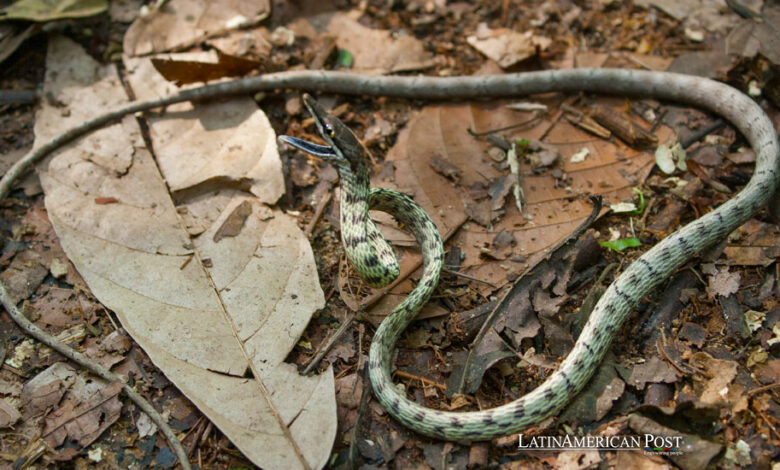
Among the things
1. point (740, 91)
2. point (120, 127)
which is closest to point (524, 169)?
A: point (740, 91)

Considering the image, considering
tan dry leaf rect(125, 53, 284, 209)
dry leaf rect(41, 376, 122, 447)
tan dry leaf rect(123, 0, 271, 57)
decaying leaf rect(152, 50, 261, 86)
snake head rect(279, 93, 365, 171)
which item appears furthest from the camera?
tan dry leaf rect(123, 0, 271, 57)

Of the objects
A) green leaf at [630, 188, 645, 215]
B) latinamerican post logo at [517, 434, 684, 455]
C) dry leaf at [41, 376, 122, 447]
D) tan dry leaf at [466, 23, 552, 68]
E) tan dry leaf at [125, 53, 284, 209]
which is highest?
tan dry leaf at [466, 23, 552, 68]

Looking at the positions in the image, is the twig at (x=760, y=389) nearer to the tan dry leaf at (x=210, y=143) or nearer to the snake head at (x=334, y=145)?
the snake head at (x=334, y=145)

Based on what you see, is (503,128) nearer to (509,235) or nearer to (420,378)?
(509,235)

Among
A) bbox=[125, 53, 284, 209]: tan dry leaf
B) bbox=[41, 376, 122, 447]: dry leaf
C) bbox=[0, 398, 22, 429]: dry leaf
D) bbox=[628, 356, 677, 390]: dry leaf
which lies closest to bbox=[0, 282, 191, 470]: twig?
bbox=[41, 376, 122, 447]: dry leaf

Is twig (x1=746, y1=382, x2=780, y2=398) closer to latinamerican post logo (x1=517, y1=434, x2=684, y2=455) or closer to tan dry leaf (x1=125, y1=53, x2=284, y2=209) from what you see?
latinamerican post logo (x1=517, y1=434, x2=684, y2=455)

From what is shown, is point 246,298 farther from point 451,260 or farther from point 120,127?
point 120,127

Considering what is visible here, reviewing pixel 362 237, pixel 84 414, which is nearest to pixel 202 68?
pixel 362 237

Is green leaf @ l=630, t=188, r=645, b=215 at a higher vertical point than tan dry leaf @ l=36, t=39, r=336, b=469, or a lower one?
lower

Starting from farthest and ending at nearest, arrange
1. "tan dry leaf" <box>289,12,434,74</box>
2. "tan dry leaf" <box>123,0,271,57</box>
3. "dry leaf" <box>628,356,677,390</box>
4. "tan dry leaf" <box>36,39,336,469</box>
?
"tan dry leaf" <box>289,12,434,74</box>, "tan dry leaf" <box>123,0,271,57</box>, "dry leaf" <box>628,356,677,390</box>, "tan dry leaf" <box>36,39,336,469</box>
